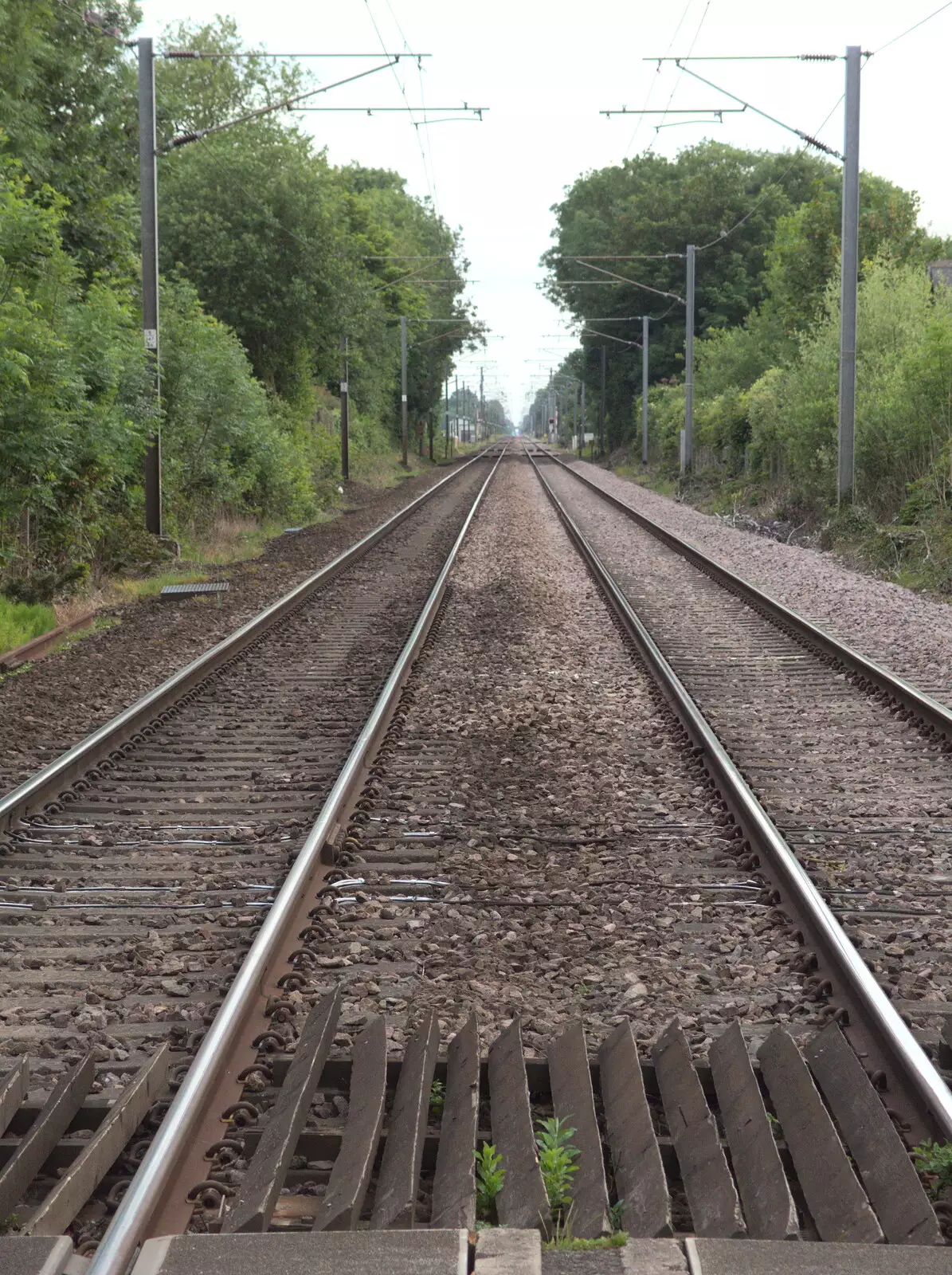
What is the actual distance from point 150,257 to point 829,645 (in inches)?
432

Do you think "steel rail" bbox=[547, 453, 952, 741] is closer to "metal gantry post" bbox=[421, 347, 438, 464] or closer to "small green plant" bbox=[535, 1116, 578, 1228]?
"small green plant" bbox=[535, 1116, 578, 1228]

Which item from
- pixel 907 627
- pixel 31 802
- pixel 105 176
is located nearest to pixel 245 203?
pixel 105 176

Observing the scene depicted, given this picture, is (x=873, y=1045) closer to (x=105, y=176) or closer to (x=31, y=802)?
(x=31, y=802)

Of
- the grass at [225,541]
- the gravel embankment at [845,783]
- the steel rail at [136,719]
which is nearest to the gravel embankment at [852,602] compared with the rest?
the gravel embankment at [845,783]

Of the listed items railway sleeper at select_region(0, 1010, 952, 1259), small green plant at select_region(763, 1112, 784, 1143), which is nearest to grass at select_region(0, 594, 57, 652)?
railway sleeper at select_region(0, 1010, 952, 1259)

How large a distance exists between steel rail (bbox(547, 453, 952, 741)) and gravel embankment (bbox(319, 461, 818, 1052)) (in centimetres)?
168

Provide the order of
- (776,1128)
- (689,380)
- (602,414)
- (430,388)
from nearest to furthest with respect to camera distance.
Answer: (776,1128), (689,380), (430,388), (602,414)

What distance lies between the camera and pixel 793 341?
4112 centimetres

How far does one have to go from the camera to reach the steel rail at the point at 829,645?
8.36m

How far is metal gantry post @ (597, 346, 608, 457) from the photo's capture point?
6936 cm

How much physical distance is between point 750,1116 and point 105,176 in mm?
22264

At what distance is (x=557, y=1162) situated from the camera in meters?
3.19

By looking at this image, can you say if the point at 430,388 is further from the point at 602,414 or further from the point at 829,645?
the point at 829,645

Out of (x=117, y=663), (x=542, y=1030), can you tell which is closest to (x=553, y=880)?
(x=542, y=1030)
